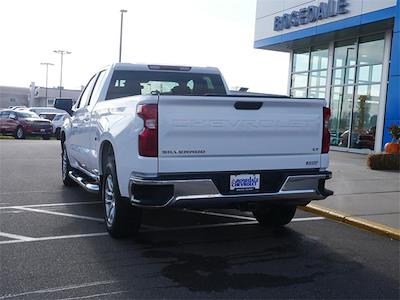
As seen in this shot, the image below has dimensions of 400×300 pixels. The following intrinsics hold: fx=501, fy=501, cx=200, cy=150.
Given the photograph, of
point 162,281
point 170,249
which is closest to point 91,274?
point 162,281

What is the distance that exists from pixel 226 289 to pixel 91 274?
49.8 inches

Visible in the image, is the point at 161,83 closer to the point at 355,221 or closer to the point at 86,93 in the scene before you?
the point at 86,93

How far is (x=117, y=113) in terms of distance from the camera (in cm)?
571

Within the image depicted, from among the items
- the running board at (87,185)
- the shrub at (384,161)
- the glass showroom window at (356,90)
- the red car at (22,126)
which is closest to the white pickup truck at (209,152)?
the running board at (87,185)

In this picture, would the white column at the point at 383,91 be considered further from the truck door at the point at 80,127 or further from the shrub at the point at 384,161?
the truck door at the point at 80,127

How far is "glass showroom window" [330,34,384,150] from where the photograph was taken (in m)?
18.7

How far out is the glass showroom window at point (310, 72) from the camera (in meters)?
21.7

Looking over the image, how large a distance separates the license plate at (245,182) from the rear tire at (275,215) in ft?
3.88

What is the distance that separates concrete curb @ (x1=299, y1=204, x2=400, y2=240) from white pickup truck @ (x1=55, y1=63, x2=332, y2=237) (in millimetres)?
1403

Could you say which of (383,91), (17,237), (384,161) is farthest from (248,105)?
(383,91)

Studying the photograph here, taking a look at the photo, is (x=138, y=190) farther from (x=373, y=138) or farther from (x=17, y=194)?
(x=373, y=138)

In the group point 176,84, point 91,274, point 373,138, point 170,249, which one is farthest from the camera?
point 373,138

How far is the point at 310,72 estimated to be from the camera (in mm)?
22531

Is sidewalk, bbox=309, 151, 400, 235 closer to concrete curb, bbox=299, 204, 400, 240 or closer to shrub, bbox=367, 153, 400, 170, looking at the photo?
concrete curb, bbox=299, 204, 400, 240
